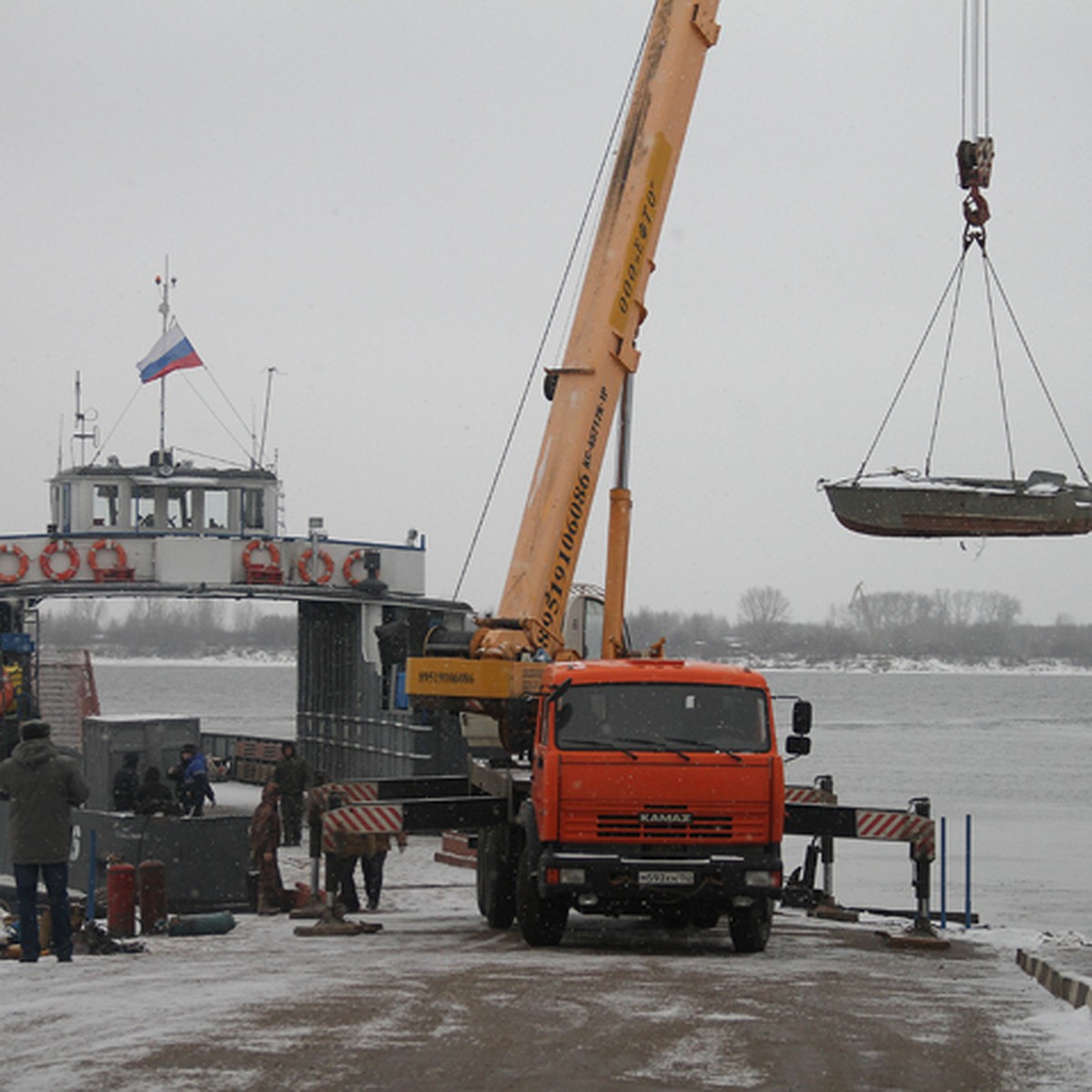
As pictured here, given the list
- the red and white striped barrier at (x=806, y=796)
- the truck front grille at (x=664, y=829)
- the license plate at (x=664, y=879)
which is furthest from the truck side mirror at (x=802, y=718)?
the red and white striped barrier at (x=806, y=796)

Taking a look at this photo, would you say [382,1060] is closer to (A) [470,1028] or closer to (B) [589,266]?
(A) [470,1028]

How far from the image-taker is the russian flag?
36469 mm

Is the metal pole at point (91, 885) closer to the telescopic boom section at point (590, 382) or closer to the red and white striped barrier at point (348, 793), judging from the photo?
the red and white striped barrier at point (348, 793)

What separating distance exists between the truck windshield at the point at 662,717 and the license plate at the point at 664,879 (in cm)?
99

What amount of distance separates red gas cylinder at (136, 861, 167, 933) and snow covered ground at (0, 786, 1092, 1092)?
1.29m

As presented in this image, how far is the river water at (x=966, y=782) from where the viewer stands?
29.7 metres

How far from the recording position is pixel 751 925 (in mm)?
13867

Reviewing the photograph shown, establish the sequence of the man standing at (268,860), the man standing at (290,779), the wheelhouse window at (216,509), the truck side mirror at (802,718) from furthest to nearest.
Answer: the wheelhouse window at (216,509)
the man standing at (290,779)
the man standing at (268,860)
the truck side mirror at (802,718)

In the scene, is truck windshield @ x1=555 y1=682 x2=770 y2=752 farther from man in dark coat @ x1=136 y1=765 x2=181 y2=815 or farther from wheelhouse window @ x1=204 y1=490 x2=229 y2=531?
wheelhouse window @ x1=204 y1=490 x2=229 y2=531

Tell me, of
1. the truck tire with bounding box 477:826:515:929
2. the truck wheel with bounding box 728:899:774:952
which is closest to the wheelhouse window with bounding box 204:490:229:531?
the truck tire with bounding box 477:826:515:929

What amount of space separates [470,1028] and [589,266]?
34.7ft

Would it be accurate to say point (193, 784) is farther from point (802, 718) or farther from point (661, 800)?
point (661, 800)

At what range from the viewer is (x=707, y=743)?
13.7 m

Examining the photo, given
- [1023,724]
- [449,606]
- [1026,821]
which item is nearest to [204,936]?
[449,606]
